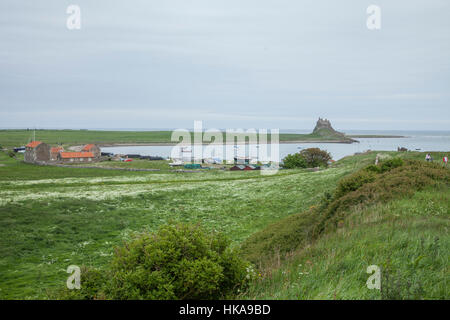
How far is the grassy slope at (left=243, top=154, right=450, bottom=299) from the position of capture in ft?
18.7

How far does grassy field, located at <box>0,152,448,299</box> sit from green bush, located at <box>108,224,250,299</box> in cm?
76

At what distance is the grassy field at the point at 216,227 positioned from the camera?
6980mm

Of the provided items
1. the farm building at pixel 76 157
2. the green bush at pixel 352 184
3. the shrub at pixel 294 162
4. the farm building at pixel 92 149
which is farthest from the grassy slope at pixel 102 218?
the farm building at pixel 92 149

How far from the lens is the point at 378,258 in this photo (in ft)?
23.1

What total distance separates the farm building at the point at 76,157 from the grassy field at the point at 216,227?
69.2 m

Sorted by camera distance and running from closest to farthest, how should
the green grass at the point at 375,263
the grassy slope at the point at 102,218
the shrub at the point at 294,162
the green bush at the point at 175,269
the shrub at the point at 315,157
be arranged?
1. the green grass at the point at 375,263
2. the green bush at the point at 175,269
3. the grassy slope at the point at 102,218
4. the shrub at the point at 294,162
5. the shrub at the point at 315,157

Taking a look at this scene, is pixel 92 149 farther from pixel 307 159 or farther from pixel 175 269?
pixel 175 269

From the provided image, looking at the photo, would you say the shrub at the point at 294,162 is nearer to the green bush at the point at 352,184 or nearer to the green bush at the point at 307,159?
the green bush at the point at 307,159

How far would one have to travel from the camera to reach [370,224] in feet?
33.0

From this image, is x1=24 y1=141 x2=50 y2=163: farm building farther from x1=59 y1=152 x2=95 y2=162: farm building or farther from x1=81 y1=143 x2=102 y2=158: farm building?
x1=81 y1=143 x2=102 y2=158: farm building

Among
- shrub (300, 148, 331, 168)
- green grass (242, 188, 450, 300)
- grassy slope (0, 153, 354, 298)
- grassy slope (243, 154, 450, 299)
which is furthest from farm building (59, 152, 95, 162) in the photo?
green grass (242, 188, 450, 300)
